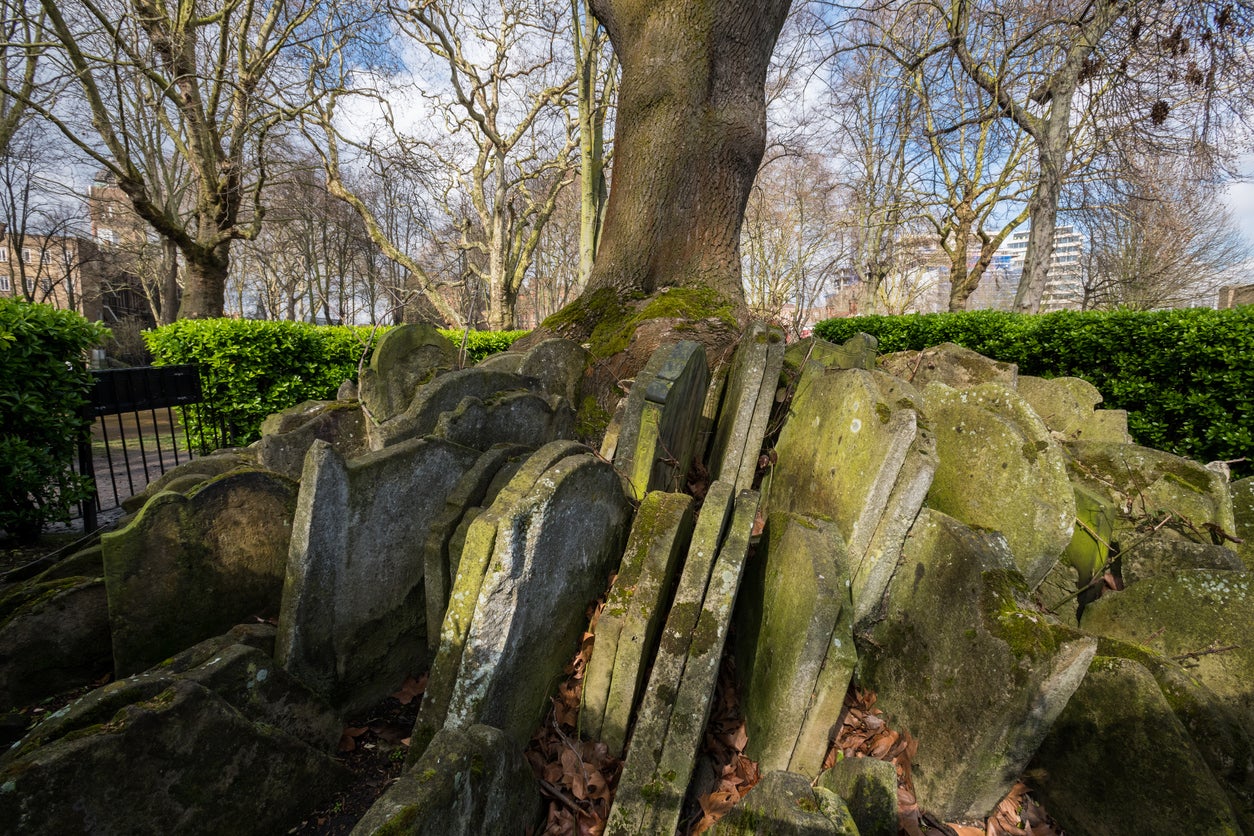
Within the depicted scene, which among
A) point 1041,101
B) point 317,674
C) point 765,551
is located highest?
point 1041,101

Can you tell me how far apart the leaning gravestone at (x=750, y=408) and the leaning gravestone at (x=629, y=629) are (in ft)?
4.08

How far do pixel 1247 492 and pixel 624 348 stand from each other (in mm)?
4577

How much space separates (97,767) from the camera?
1.78m

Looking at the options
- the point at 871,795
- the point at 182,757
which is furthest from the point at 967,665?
the point at 182,757

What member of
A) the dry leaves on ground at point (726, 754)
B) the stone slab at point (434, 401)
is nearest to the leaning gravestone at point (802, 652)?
the dry leaves on ground at point (726, 754)

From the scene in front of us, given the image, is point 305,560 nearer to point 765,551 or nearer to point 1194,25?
point 765,551

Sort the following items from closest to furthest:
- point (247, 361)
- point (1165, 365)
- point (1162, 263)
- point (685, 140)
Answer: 1. point (685, 140)
2. point (1165, 365)
3. point (247, 361)
4. point (1162, 263)

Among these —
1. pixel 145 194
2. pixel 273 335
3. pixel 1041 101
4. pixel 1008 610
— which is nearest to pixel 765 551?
pixel 1008 610

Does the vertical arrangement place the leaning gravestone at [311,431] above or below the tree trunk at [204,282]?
below

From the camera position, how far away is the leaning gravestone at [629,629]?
2.40 m

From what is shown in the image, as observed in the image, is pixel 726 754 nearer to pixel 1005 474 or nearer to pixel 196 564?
pixel 1005 474

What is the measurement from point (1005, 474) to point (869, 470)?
0.81m

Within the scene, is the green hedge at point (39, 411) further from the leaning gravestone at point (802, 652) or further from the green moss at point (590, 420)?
the leaning gravestone at point (802, 652)

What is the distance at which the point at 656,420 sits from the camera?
311 cm
